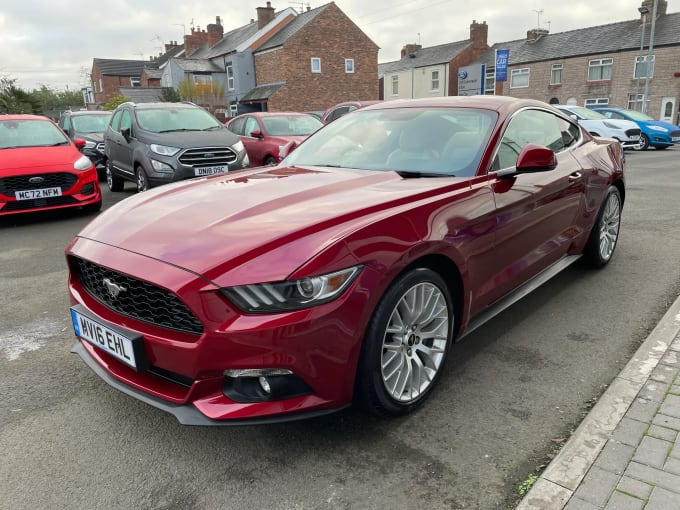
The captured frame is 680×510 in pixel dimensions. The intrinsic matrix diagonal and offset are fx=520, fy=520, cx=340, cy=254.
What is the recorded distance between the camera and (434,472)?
2248mm

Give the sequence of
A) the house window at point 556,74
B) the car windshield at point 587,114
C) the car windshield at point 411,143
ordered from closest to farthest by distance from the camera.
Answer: the car windshield at point 411,143, the car windshield at point 587,114, the house window at point 556,74

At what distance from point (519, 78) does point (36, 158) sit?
134 ft

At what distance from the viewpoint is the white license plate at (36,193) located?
716 centimetres

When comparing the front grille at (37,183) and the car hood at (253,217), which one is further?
the front grille at (37,183)

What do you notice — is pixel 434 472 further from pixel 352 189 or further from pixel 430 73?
pixel 430 73

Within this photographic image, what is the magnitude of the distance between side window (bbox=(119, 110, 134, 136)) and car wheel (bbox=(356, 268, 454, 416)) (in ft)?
26.9

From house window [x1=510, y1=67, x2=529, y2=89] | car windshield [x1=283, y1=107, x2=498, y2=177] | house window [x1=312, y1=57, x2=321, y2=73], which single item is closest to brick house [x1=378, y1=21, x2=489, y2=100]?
house window [x1=510, y1=67, x2=529, y2=89]

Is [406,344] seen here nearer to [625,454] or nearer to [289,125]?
[625,454]

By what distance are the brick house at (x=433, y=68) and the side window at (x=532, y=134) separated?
41.7m

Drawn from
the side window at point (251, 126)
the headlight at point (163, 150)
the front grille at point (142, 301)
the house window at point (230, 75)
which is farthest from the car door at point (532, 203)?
the house window at point (230, 75)

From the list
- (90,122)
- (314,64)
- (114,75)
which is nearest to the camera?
(90,122)

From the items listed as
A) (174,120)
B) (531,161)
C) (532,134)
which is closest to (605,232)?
(532,134)

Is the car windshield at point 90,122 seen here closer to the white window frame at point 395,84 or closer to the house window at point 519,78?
the house window at point 519,78

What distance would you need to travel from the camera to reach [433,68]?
1794 inches
